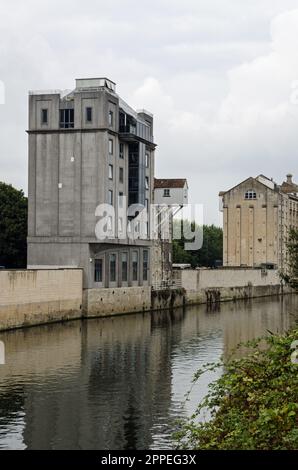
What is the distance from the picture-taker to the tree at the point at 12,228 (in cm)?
7400

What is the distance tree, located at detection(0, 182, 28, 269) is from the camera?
74000 mm

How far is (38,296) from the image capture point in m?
53.8

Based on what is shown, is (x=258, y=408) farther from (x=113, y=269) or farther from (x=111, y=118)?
(x=111, y=118)

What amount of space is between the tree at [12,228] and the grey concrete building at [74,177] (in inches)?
431

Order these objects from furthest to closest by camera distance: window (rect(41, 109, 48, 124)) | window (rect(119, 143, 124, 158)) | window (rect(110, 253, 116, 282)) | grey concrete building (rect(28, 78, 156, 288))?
window (rect(119, 143, 124, 158)) → window (rect(110, 253, 116, 282)) → window (rect(41, 109, 48, 124)) → grey concrete building (rect(28, 78, 156, 288))

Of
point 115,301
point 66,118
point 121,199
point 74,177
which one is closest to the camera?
point 74,177

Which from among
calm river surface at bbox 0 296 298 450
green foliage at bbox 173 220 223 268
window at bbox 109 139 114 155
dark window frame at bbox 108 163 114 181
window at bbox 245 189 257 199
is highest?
window at bbox 245 189 257 199

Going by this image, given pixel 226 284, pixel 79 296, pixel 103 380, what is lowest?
pixel 103 380

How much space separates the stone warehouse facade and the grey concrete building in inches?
1970

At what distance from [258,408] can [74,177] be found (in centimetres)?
4798

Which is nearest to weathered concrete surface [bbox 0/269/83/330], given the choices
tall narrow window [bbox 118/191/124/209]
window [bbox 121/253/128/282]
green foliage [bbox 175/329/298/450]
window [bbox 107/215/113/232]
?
window [bbox 107/215/113/232]

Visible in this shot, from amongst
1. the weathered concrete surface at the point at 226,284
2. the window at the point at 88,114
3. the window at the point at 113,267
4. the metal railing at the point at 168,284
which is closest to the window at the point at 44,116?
the window at the point at 88,114

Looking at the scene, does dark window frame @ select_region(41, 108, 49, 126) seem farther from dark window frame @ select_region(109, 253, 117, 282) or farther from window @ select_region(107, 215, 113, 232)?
dark window frame @ select_region(109, 253, 117, 282)

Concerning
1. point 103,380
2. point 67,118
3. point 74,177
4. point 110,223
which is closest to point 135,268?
point 110,223
